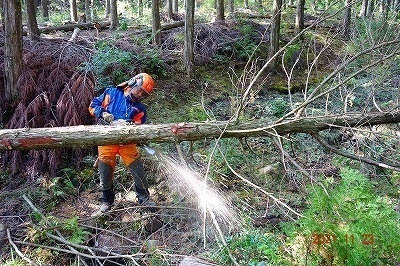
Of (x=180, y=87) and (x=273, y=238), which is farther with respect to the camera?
(x=180, y=87)

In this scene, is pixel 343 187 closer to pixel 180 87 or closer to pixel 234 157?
pixel 234 157

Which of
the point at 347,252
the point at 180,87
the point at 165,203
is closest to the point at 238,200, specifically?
the point at 165,203

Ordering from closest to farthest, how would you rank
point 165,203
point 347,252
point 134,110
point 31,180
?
point 347,252 < point 134,110 < point 165,203 < point 31,180

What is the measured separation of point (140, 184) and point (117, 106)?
43.2 inches

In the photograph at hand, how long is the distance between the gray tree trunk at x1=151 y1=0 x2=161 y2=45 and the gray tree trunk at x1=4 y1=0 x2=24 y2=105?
346cm

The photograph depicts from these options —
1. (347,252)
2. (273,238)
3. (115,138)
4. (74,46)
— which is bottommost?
(273,238)

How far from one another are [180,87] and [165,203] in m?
3.60

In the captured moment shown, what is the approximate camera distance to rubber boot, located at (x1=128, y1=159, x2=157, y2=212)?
4.80 m

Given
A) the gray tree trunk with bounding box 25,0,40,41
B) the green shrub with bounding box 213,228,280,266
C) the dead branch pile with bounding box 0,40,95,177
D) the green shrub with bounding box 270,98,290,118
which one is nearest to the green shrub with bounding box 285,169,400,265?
the green shrub with bounding box 213,228,280,266

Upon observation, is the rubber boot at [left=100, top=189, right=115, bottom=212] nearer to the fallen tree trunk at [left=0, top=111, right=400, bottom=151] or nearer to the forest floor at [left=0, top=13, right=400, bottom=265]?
the forest floor at [left=0, top=13, right=400, bottom=265]

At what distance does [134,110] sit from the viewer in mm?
4742

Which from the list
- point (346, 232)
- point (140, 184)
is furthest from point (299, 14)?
point (346, 232)

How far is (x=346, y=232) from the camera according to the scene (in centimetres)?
299

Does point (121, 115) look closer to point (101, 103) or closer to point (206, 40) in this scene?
point (101, 103)
